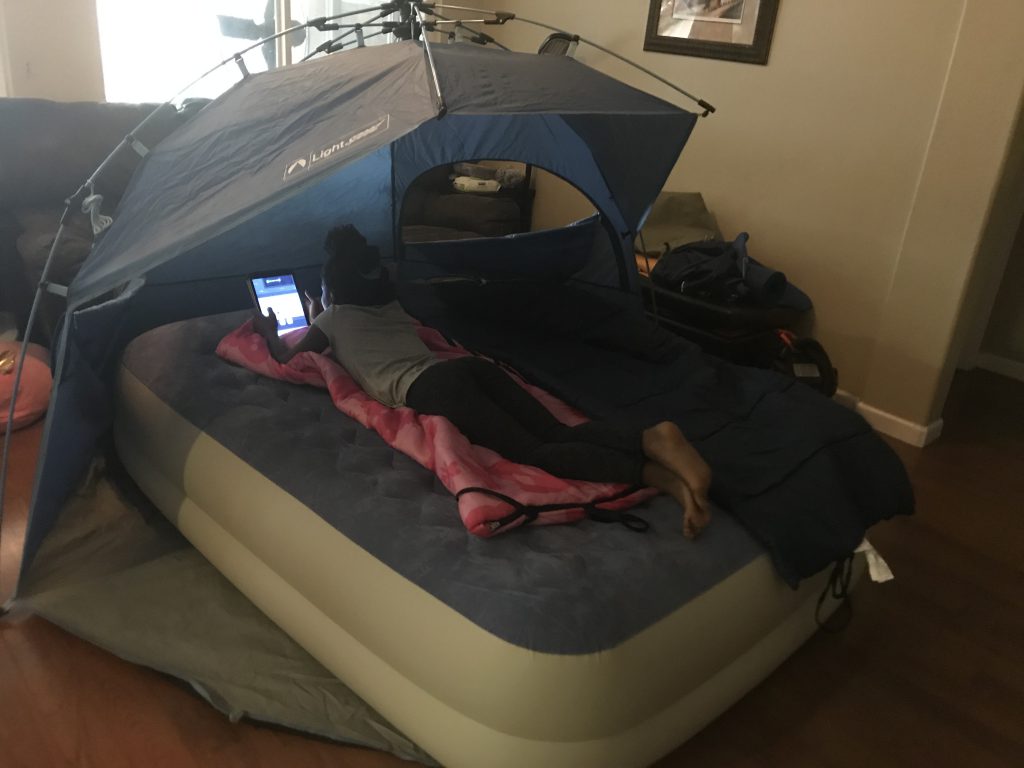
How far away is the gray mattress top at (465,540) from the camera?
126 centimetres

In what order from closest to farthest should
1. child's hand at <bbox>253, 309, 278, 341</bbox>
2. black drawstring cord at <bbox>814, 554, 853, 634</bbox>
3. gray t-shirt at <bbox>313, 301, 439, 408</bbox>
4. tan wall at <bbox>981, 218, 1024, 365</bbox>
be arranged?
black drawstring cord at <bbox>814, 554, 853, 634</bbox> → gray t-shirt at <bbox>313, 301, 439, 408</bbox> → child's hand at <bbox>253, 309, 278, 341</bbox> → tan wall at <bbox>981, 218, 1024, 365</bbox>

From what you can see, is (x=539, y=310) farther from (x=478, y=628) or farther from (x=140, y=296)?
(x=478, y=628)

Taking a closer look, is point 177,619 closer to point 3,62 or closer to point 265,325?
point 265,325

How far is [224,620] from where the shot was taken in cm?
169

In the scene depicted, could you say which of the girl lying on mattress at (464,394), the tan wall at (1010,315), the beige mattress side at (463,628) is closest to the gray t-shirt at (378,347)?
the girl lying on mattress at (464,394)

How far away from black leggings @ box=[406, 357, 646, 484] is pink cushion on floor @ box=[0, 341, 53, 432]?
1.25 meters

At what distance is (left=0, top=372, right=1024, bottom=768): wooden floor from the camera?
4.65 feet

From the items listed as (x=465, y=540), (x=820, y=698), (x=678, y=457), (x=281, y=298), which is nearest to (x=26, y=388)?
(x=281, y=298)

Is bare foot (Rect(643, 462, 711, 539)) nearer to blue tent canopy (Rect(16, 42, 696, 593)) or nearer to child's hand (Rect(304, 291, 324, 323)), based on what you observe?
blue tent canopy (Rect(16, 42, 696, 593))

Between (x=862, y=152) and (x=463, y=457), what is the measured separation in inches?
79.1

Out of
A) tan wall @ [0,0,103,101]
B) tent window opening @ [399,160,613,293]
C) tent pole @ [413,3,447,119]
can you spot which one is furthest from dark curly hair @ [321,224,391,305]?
tan wall @ [0,0,103,101]

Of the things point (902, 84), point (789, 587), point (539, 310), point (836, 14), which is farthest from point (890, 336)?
point (789, 587)

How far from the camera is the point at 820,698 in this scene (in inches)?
65.1

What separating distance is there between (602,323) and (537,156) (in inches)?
21.8
